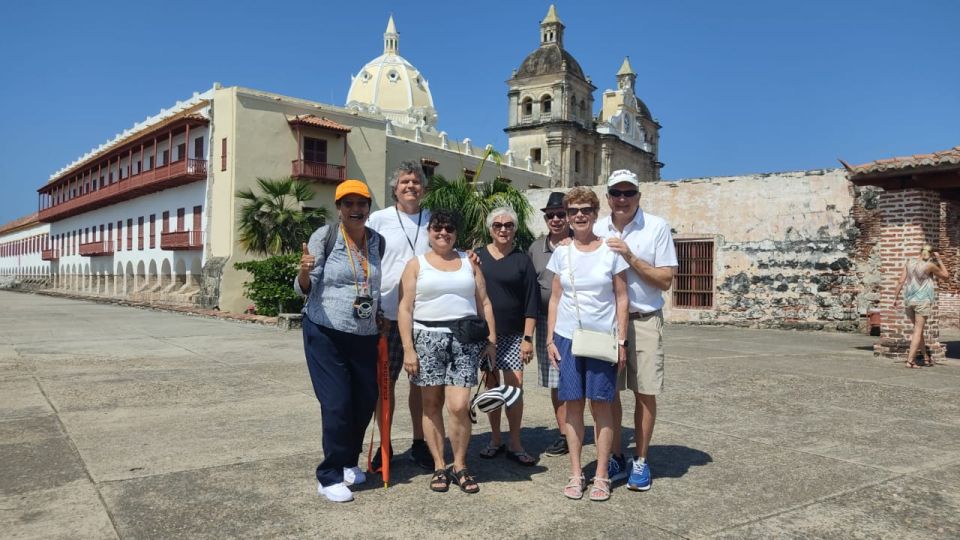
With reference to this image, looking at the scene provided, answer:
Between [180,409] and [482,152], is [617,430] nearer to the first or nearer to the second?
[180,409]

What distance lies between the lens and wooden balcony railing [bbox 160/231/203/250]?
2884 centimetres

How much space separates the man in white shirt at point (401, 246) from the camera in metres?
4.24

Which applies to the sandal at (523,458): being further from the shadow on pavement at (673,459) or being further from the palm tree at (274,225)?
the palm tree at (274,225)

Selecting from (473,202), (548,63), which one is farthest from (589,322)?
(548,63)

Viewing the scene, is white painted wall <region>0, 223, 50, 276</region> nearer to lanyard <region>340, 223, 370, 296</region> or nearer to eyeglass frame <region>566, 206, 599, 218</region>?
lanyard <region>340, 223, 370, 296</region>

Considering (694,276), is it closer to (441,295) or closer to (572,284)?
(572,284)

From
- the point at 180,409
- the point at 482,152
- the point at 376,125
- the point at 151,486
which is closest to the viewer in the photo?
the point at 151,486

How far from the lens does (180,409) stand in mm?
5898

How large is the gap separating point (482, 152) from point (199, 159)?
15857 millimetres

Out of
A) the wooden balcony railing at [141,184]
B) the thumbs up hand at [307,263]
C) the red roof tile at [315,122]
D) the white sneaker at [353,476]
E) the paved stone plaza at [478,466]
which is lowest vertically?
the paved stone plaza at [478,466]

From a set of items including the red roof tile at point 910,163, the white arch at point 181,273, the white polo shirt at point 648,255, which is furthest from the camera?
the white arch at point 181,273

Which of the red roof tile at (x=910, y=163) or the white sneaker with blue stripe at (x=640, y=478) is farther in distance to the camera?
the red roof tile at (x=910, y=163)

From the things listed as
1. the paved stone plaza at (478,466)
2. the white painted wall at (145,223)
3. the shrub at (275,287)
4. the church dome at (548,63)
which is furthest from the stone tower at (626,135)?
the paved stone plaza at (478,466)

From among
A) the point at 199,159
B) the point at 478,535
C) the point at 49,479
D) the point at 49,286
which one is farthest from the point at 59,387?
the point at 49,286
